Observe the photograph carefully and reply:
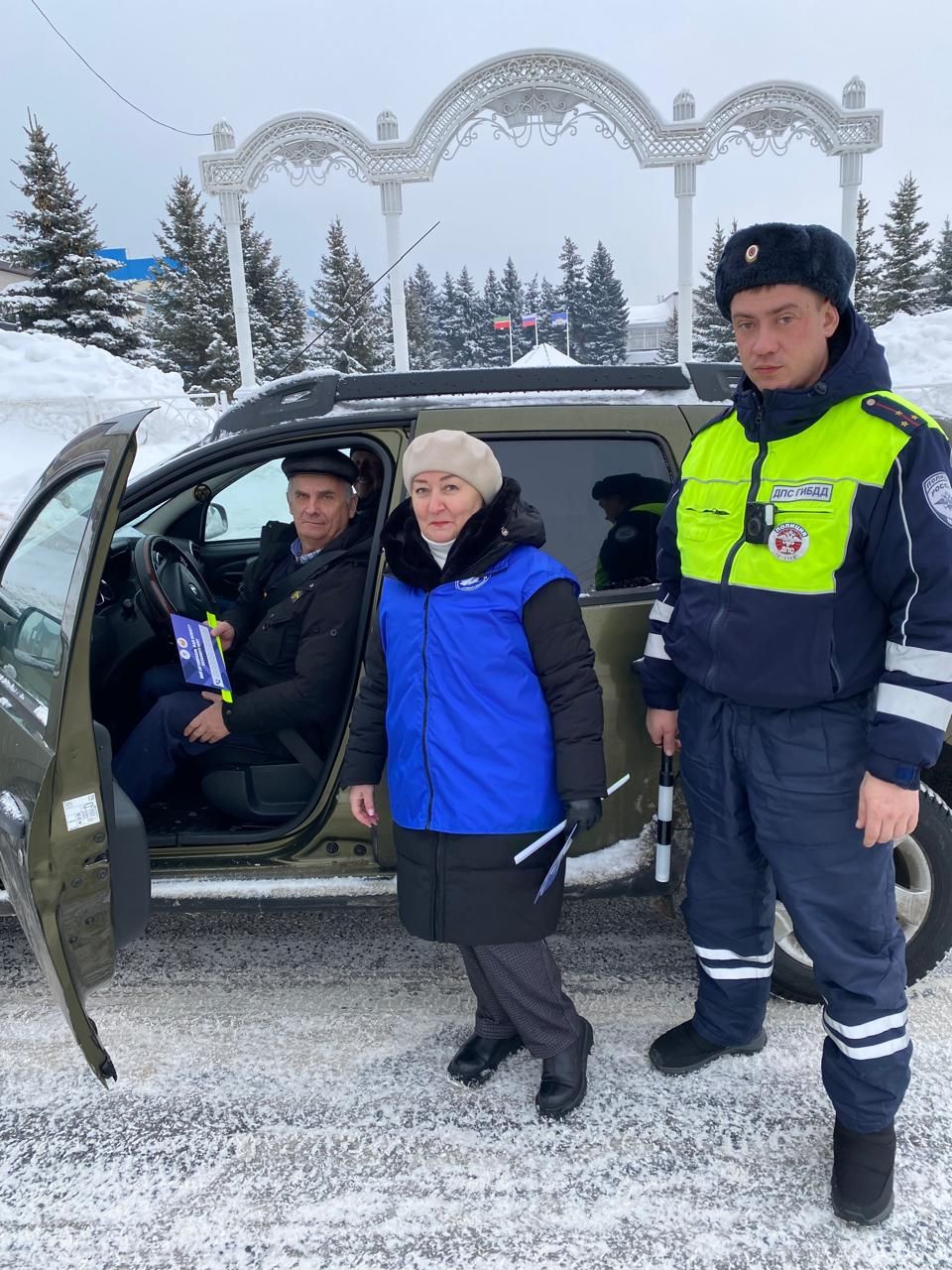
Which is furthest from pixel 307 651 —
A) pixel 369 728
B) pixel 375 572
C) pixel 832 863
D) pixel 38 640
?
pixel 832 863

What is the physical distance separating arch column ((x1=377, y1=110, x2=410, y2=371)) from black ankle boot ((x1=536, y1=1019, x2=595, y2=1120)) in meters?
18.5

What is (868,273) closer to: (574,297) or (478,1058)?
(574,297)

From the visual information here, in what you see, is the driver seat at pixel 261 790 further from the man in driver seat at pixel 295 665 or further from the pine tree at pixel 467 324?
the pine tree at pixel 467 324

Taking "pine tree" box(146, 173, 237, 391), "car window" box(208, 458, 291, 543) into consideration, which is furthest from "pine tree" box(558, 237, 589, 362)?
"car window" box(208, 458, 291, 543)

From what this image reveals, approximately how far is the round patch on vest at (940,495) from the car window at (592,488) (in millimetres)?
887

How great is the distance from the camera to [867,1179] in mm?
1881

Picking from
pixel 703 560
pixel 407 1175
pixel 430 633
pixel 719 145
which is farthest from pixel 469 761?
pixel 719 145

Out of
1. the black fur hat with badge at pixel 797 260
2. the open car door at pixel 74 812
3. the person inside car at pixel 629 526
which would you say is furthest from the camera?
the person inside car at pixel 629 526

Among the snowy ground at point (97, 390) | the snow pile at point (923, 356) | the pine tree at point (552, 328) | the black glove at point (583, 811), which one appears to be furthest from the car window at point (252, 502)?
the pine tree at point (552, 328)

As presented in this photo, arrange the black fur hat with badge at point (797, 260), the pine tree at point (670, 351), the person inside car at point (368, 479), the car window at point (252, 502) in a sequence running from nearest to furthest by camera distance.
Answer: the black fur hat with badge at point (797, 260)
the person inside car at point (368, 479)
the car window at point (252, 502)
the pine tree at point (670, 351)

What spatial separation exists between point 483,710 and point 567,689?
20 cm

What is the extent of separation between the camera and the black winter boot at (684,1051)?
234 cm

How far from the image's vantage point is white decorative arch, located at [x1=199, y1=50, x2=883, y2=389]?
1784 cm

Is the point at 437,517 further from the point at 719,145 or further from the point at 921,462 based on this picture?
the point at 719,145
